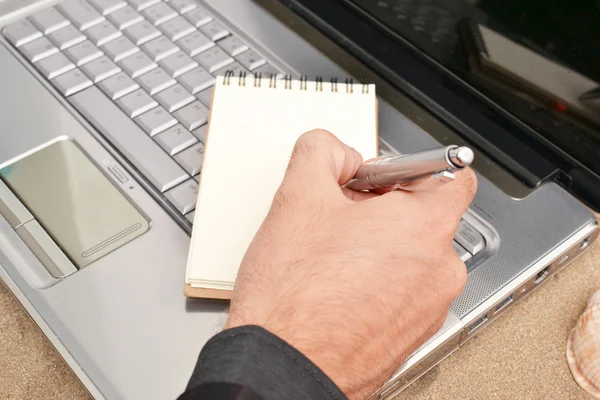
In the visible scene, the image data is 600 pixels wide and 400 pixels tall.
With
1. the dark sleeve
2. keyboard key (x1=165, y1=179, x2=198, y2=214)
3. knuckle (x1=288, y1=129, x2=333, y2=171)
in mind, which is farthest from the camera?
keyboard key (x1=165, y1=179, x2=198, y2=214)

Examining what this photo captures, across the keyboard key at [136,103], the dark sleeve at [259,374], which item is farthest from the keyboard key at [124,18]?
the dark sleeve at [259,374]

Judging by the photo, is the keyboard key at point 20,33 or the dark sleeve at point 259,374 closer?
the dark sleeve at point 259,374

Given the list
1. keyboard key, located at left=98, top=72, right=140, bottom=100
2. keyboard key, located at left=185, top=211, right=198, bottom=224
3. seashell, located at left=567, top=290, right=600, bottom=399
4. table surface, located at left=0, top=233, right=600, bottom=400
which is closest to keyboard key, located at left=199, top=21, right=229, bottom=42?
keyboard key, located at left=98, top=72, right=140, bottom=100

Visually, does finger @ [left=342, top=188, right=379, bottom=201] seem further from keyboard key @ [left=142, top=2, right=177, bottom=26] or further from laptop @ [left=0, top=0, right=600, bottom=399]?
keyboard key @ [left=142, top=2, right=177, bottom=26]

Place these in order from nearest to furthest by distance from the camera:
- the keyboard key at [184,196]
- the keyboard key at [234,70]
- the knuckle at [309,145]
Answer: the knuckle at [309,145] → the keyboard key at [184,196] → the keyboard key at [234,70]

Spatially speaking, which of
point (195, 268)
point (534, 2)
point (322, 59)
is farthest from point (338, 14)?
point (195, 268)

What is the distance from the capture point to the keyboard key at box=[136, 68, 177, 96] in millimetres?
650

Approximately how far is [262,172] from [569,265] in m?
0.30

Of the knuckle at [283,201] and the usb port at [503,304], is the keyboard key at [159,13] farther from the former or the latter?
the usb port at [503,304]

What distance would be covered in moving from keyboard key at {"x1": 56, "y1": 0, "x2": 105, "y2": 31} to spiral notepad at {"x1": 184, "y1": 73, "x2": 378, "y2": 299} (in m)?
0.20

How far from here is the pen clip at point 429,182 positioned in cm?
41

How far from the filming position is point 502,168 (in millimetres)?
615

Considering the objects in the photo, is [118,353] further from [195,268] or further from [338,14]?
[338,14]

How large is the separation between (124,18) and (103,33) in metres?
0.03
